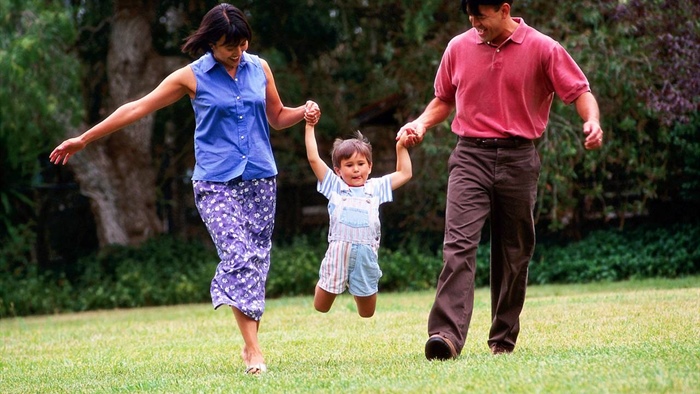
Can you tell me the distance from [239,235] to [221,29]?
1137mm

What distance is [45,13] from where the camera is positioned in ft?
46.9

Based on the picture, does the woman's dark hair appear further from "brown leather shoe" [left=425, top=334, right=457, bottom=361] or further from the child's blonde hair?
"brown leather shoe" [left=425, top=334, right=457, bottom=361]

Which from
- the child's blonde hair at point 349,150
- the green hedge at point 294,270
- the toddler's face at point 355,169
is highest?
the child's blonde hair at point 349,150

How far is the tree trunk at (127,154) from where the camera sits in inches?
683

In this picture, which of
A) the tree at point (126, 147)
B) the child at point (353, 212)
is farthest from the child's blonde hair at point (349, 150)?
the tree at point (126, 147)

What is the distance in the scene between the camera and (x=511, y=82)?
231 inches

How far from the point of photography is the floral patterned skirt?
5.91 metres

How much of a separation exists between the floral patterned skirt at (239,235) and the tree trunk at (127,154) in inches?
451

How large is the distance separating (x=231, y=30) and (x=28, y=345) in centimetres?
484

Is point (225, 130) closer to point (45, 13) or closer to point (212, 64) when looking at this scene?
point (212, 64)

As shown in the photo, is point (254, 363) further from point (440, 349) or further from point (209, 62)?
point (209, 62)

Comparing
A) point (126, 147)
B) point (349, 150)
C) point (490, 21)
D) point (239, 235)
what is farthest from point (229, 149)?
point (126, 147)

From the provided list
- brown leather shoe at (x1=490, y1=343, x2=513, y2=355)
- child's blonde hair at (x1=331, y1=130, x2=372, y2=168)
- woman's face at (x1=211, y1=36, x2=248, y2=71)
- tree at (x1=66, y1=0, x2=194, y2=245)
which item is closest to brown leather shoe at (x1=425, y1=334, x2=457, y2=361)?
brown leather shoe at (x1=490, y1=343, x2=513, y2=355)

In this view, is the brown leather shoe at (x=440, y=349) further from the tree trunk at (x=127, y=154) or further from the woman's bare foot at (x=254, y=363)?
the tree trunk at (x=127, y=154)
